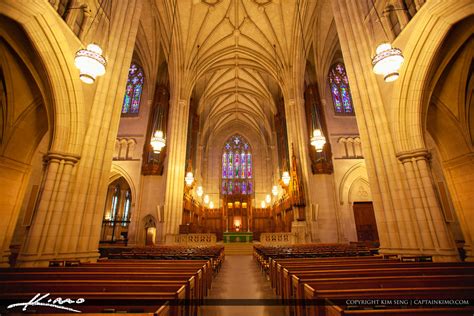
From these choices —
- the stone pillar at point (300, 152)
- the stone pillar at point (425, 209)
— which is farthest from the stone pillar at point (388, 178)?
the stone pillar at point (300, 152)

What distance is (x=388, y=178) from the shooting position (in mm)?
5891

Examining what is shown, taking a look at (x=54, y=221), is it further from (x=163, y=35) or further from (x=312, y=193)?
(x=163, y=35)

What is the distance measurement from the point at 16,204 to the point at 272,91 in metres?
21.7

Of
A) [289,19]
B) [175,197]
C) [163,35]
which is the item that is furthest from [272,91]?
[175,197]

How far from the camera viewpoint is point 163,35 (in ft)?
50.4

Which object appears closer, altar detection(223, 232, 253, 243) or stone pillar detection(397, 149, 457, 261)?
stone pillar detection(397, 149, 457, 261)

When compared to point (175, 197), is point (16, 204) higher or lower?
lower

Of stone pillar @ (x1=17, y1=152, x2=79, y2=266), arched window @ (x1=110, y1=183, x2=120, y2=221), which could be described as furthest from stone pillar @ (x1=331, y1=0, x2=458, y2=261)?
arched window @ (x1=110, y1=183, x2=120, y2=221)

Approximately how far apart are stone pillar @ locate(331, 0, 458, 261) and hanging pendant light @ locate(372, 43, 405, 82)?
161cm

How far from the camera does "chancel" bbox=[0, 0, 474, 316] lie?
2.82 m

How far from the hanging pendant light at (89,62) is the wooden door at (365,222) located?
1614cm

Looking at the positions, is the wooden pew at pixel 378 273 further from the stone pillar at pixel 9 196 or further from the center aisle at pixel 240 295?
the stone pillar at pixel 9 196

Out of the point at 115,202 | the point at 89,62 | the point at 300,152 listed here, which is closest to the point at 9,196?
the point at 89,62

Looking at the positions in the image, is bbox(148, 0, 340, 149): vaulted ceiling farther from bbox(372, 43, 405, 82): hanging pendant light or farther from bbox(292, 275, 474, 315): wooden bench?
bbox(292, 275, 474, 315): wooden bench
